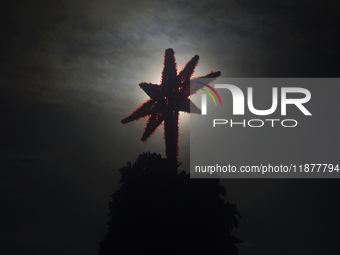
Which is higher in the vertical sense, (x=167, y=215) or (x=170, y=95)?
(x=170, y=95)

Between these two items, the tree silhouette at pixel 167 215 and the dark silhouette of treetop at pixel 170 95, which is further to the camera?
the dark silhouette of treetop at pixel 170 95

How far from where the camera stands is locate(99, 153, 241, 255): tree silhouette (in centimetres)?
1992

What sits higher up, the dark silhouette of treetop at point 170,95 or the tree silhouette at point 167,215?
the dark silhouette of treetop at point 170,95

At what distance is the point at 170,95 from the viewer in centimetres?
2708

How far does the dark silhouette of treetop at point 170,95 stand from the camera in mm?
26891

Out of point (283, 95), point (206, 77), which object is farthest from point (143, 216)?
point (283, 95)

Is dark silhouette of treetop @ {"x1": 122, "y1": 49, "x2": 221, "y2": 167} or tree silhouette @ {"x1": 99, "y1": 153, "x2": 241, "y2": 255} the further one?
dark silhouette of treetop @ {"x1": 122, "y1": 49, "x2": 221, "y2": 167}

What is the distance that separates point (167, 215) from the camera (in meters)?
20.2

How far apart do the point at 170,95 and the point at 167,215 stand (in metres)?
11.5

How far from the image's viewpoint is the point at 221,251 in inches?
800

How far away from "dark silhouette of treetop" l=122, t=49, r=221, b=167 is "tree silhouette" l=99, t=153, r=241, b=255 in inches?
215

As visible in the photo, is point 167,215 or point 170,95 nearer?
point 167,215

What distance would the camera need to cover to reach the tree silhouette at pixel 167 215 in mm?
19922

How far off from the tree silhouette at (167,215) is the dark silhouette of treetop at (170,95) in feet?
17.9
